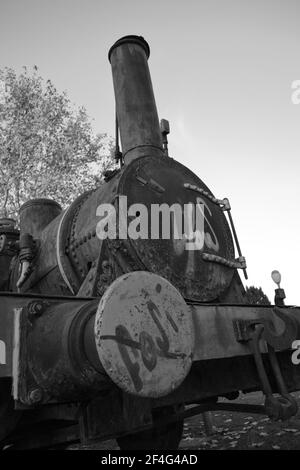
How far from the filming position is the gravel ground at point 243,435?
4593mm

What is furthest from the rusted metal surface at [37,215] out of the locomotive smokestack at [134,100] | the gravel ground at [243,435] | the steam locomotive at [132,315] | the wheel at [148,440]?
the gravel ground at [243,435]

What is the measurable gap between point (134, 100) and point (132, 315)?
260 centimetres

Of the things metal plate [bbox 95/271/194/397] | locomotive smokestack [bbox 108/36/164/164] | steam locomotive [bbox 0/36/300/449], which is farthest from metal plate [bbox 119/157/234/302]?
metal plate [bbox 95/271/194/397]

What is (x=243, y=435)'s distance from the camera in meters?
5.21

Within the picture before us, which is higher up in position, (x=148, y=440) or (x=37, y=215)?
(x=37, y=215)

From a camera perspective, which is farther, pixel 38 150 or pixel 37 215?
pixel 38 150

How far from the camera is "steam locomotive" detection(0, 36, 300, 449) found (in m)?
1.61

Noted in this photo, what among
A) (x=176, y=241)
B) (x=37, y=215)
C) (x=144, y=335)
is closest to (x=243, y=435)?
(x=176, y=241)

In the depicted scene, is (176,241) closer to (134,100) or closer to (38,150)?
(134,100)

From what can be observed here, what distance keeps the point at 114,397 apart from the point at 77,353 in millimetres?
614

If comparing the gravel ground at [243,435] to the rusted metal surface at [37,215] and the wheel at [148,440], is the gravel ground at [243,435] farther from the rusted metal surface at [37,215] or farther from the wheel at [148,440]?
the rusted metal surface at [37,215]

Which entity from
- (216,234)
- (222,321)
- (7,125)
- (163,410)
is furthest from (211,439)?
(7,125)

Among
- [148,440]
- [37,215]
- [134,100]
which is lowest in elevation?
[148,440]

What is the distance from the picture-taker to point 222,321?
7.82 ft
